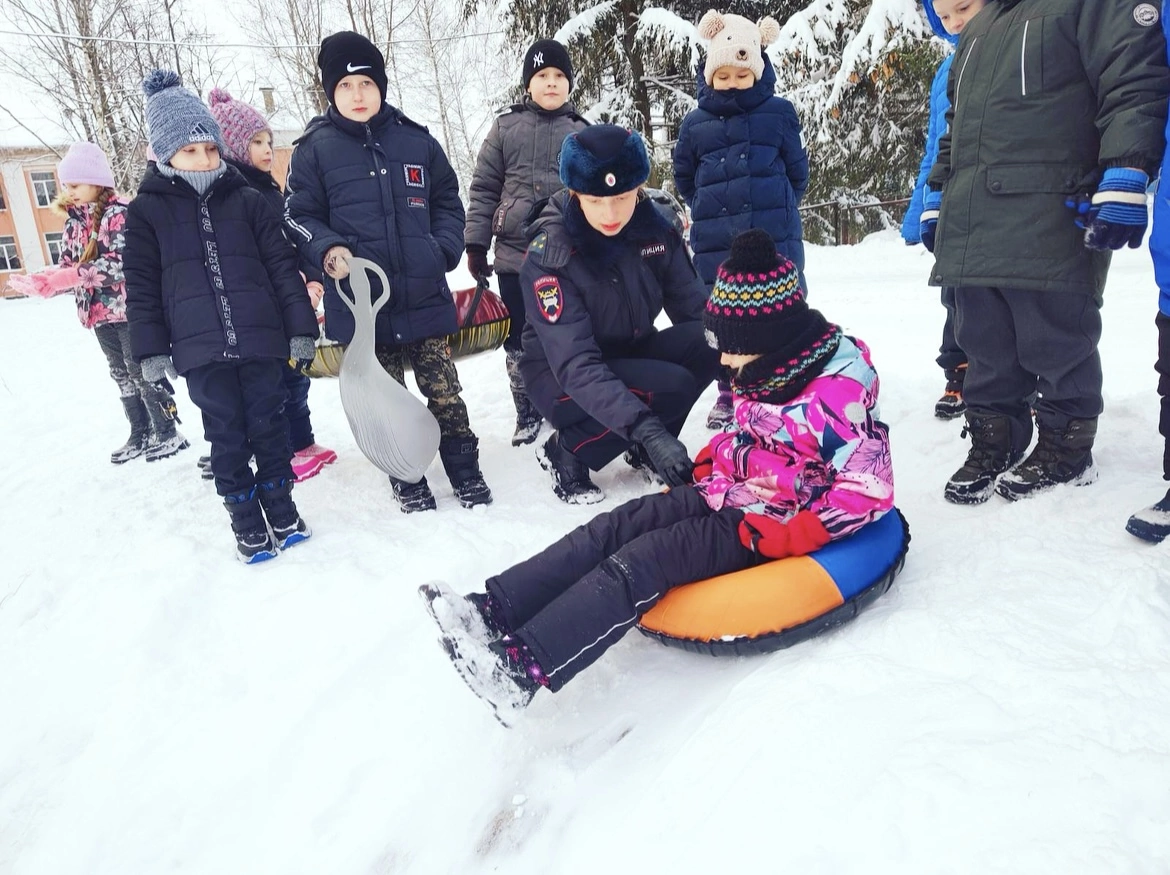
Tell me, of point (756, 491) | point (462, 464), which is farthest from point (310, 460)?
point (756, 491)

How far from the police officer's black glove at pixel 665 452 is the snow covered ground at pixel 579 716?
1.68ft

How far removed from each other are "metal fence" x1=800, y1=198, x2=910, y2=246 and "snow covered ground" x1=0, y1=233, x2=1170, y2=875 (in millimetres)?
8976

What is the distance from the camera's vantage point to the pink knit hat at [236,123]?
11.4 feet

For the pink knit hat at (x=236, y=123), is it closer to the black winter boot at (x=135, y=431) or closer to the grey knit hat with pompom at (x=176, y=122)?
the grey knit hat with pompom at (x=176, y=122)

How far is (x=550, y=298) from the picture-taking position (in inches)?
110

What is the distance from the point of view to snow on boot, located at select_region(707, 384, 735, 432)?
3.62 metres

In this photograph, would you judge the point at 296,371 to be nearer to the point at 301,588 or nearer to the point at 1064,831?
the point at 301,588

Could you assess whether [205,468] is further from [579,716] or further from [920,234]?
[920,234]

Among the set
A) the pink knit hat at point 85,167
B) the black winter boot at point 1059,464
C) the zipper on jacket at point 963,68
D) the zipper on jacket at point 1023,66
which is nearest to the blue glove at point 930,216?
the zipper on jacket at point 963,68

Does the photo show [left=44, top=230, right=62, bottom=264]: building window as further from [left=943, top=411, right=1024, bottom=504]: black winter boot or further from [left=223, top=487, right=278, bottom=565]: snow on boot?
[left=943, top=411, right=1024, bottom=504]: black winter boot

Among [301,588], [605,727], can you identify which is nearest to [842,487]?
[605,727]

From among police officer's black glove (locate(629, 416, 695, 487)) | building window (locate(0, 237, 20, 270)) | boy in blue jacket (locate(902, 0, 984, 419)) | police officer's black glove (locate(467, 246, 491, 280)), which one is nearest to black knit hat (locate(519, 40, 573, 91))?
police officer's black glove (locate(467, 246, 491, 280))

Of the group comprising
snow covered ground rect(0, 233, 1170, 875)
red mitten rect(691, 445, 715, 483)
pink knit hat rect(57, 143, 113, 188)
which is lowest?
snow covered ground rect(0, 233, 1170, 875)

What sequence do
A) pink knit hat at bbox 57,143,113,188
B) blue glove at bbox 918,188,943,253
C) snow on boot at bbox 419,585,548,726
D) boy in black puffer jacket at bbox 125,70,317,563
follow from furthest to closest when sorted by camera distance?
pink knit hat at bbox 57,143,113,188
blue glove at bbox 918,188,943,253
boy in black puffer jacket at bbox 125,70,317,563
snow on boot at bbox 419,585,548,726
